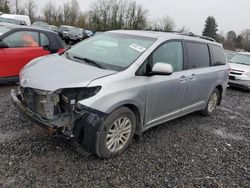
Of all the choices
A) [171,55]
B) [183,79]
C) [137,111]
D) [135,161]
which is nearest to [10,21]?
[171,55]

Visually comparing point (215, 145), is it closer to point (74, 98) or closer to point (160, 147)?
point (160, 147)

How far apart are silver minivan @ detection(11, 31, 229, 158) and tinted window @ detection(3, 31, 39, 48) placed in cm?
247

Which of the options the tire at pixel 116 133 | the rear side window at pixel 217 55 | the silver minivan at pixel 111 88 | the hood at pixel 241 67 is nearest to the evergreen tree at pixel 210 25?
the hood at pixel 241 67

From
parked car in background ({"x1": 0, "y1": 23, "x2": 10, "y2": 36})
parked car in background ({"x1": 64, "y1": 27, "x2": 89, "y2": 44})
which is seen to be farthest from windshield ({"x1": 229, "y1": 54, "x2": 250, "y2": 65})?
parked car in background ({"x1": 64, "y1": 27, "x2": 89, "y2": 44})

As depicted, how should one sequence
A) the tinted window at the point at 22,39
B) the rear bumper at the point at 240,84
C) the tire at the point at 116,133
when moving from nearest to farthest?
the tire at the point at 116,133
the tinted window at the point at 22,39
the rear bumper at the point at 240,84

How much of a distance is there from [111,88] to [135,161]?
43.3 inches

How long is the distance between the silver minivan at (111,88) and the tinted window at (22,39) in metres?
2.47

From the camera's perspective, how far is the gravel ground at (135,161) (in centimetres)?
272

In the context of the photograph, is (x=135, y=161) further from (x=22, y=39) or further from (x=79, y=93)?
(x=22, y=39)

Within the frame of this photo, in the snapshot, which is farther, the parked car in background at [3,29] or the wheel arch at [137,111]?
the parked car in background at [3,29]

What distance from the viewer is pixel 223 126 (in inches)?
198

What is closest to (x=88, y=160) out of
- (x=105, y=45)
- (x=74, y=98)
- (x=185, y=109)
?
(x=74, y=98)

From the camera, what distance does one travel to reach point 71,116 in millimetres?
2756

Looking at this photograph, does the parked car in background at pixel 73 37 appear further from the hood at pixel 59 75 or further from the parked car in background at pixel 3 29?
the hood at pixel 59 75
